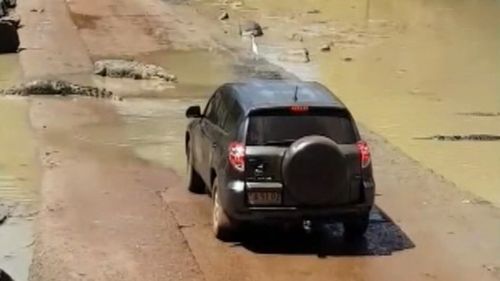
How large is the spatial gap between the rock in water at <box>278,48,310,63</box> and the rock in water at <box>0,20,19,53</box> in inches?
320

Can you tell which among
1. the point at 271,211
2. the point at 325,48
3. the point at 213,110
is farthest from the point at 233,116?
the point at 325,48

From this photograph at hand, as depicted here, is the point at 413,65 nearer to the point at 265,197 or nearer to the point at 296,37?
the point at 296,37

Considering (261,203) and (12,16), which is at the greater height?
(261,203)

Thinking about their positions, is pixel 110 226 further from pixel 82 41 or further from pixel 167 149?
pixel 82 41

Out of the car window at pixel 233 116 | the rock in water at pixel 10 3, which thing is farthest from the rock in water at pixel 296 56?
the car window at pixel 233 116

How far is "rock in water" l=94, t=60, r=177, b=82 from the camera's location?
1093 inches

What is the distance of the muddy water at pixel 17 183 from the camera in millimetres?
12539

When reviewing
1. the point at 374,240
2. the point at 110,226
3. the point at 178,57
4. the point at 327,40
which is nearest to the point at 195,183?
Result: the point at 110,226

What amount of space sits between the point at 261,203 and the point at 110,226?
7.40 feet

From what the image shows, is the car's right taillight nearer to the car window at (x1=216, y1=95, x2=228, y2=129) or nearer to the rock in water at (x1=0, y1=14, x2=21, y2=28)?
the car window at (x1=216, y1=95, x2=228, y2=129)

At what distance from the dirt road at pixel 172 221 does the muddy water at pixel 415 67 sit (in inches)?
52.8

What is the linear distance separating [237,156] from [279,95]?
112cm

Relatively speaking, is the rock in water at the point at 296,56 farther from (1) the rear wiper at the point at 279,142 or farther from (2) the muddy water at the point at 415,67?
(1) the rear wiper at the point at 279,142

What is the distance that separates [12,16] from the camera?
128 feet
